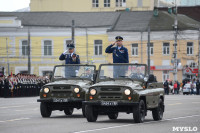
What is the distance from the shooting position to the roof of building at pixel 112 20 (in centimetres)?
7806

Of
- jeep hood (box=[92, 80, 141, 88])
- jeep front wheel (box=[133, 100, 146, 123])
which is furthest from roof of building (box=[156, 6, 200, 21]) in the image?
jeep front wheel (box=[133, 100, 146, 123])

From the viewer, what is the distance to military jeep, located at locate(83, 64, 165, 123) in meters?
17.8

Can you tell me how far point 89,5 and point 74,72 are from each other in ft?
245

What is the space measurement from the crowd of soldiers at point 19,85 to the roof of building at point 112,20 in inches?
1083

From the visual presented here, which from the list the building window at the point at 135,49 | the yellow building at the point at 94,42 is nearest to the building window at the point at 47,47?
the yellow building at the point at 94,42

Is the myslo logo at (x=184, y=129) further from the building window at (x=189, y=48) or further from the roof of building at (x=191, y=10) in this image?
the roof of building at (x=191, y=10)

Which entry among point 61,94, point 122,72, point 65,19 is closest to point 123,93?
point 122,72

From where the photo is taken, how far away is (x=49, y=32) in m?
78.3

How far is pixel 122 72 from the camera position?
19422 millimetres

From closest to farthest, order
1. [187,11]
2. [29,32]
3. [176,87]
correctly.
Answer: [176,87], [29,32], [187,11]

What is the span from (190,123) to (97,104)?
8.36 ft

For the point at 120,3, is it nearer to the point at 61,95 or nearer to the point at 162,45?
the point at 162,45

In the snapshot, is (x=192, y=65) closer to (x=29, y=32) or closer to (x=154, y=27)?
(x=154, y=27)

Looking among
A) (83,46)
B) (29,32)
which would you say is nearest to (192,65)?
(83,46)
